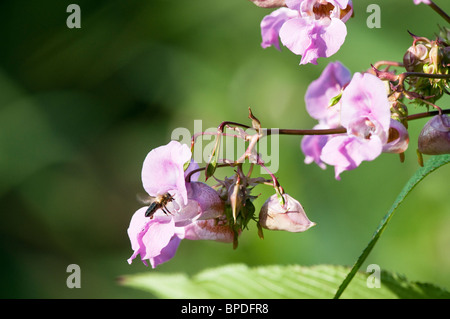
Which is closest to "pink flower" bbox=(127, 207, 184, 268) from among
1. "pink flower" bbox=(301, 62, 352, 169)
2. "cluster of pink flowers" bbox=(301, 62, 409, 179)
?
"cluster of pink flowers" bbox=(301, 62, 409, 179)

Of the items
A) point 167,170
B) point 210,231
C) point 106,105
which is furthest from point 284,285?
point 106,105

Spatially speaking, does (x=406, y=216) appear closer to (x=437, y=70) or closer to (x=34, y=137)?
(x=437, y=70)

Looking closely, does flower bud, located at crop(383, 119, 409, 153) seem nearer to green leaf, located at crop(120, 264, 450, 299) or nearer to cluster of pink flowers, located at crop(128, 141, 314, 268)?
cluster of pink flowers, located at crop(128, 141, 314, 268)

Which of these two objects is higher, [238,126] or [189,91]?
[189,91]

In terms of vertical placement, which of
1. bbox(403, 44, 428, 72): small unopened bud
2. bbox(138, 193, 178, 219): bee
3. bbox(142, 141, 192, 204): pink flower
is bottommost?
bbox(138, 193, 178, 219): bee

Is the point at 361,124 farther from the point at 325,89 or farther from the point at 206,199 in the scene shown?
the point at 325,89

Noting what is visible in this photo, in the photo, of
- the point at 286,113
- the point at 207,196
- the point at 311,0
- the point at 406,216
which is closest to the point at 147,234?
the point at 207,196
